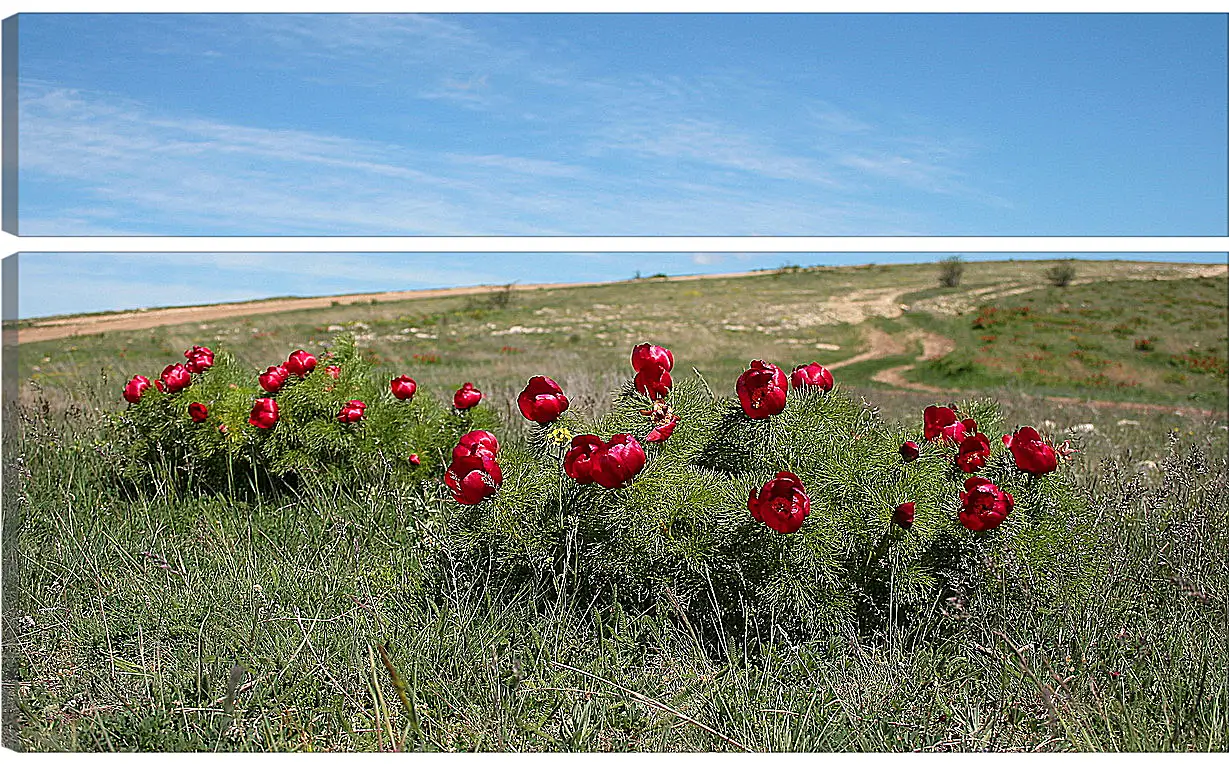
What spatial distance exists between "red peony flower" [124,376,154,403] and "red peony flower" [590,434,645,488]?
2.30 metres

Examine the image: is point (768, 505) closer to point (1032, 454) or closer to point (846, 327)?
point (1032, 454)

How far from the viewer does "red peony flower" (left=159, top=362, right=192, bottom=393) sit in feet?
11.2

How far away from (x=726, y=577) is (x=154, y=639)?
1.36 m

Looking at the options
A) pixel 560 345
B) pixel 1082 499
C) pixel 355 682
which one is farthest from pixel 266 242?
pixel 560 345

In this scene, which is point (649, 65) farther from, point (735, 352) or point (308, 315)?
point (308, 315)

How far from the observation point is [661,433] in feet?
7.04

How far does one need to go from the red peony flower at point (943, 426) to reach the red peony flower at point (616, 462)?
0.76 meters

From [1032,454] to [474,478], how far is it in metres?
1.28

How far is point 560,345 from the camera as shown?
1534 cm

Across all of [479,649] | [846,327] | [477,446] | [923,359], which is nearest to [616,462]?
[477,446]

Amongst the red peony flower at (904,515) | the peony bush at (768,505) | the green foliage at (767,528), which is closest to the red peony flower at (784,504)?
the peony bush at (768,505)

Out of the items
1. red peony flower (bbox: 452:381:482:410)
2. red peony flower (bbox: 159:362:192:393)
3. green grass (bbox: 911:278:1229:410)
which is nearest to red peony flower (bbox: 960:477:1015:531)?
red peony flower (bbox: 452:381:482:410)

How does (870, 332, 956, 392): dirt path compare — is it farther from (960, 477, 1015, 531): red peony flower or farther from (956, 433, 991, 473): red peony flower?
(960, 477, 1015, 531): red peony flower

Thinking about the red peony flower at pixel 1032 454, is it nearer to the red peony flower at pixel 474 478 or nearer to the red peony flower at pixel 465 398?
the red peony flower at pixel 474 478
